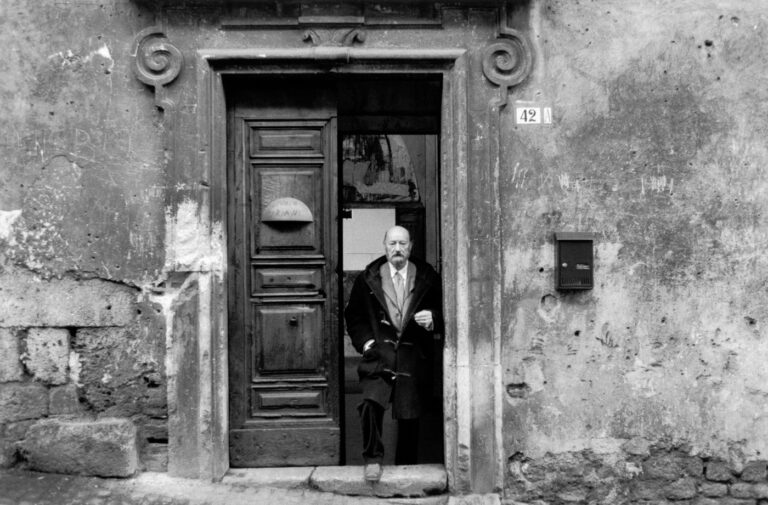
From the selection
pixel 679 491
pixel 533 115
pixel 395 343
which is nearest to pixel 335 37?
pixel 533 115

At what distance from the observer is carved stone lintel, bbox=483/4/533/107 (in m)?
4.51

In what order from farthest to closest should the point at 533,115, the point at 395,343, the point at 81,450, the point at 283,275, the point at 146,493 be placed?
the point at 283,275 < the point at 395,343 < the point at 533,115 < the point at 81,450 < the point at 146,493

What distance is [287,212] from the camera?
15.6 ft

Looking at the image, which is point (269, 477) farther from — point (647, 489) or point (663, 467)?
point (663, 467)

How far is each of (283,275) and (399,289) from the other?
0.80m

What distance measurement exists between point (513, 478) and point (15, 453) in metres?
3.19

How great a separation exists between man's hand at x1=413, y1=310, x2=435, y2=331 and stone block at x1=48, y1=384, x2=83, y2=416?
224cm

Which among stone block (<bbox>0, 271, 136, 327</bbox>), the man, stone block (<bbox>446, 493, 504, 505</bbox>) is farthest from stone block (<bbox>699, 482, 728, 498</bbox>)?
stone block (<bbox>0, 271, 136, 327</bbox>)

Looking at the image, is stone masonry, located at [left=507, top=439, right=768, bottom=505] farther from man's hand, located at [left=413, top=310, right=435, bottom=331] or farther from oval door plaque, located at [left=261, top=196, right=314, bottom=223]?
oval door plaque, located at [left=261, top=196, right=314, bottom=223]

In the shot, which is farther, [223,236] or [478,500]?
[223,236]

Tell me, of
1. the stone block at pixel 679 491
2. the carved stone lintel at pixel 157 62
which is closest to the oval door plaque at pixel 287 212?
the carved stone lintel at pixel 157 62

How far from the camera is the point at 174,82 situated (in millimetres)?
4504

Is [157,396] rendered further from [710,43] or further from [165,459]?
[710,43]

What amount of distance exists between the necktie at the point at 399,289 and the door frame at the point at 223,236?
316 millimetres
